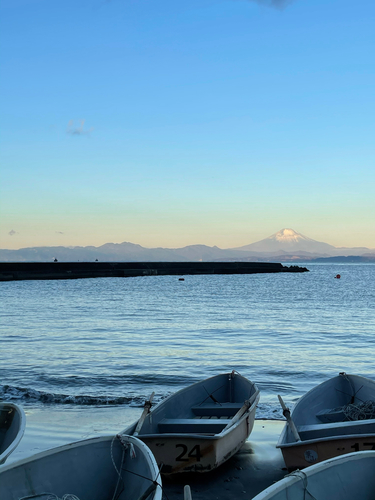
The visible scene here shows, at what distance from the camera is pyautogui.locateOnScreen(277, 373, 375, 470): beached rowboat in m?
5.69

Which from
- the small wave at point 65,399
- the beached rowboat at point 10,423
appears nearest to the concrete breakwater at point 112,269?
the small wave at point 65,399

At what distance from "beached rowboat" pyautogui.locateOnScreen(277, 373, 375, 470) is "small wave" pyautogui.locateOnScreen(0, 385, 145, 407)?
412 cm

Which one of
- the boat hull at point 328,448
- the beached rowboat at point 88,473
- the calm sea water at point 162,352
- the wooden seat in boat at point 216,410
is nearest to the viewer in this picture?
the beached rowboat at point 88,473

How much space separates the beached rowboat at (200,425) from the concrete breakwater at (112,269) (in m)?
69.0

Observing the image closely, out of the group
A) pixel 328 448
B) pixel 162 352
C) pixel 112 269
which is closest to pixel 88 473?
pixel 328 448

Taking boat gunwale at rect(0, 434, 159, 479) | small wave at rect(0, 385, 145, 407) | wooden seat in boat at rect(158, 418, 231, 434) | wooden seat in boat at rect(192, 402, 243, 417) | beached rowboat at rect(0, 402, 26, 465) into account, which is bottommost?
small wave at rect(0, 385, 145, 407)

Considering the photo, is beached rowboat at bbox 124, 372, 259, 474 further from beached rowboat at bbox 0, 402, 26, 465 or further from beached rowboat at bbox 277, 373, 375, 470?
beached rowboat at bbox 0, 402, 26, 465

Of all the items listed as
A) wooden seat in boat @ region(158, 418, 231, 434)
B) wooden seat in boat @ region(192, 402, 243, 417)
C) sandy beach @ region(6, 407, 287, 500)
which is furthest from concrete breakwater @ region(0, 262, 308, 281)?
wooden seat in boat @ region(158, 418, 231, 434)

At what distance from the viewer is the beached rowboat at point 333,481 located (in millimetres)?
3832

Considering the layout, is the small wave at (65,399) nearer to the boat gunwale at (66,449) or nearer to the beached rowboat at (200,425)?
the beached rowboat at (200,425)

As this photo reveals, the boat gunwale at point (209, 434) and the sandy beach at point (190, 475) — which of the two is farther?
the sandy beach at point (190, 475)

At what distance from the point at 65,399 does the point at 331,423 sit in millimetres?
6182

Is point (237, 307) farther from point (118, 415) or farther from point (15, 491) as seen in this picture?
point (15, 491)

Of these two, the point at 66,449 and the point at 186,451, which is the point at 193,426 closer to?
the point at 186,451
